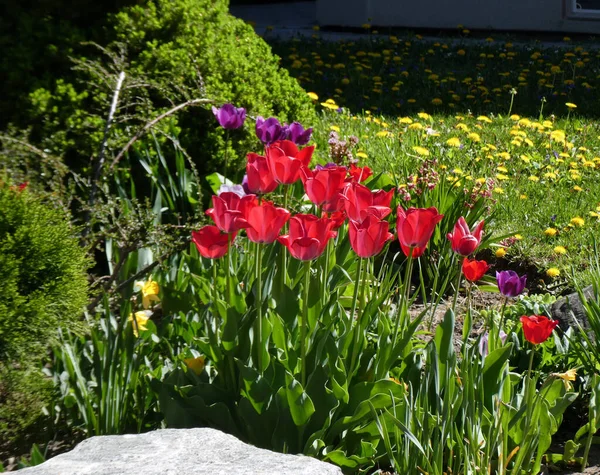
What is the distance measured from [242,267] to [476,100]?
4913 mm

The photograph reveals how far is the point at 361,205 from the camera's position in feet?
7.01

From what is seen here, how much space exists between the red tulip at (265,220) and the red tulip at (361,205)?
0.20 meters

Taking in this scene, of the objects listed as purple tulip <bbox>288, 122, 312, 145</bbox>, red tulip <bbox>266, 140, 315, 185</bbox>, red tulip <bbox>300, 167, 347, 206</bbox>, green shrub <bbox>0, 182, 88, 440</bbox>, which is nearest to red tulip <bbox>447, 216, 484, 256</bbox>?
red tulip <bbox>300, 167, 347, 206</bbox>

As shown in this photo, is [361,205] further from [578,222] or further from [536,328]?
[578,222]

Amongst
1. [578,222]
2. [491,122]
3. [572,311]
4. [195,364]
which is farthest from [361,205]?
[491,122]

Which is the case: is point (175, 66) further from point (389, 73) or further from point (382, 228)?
point (389, 73)

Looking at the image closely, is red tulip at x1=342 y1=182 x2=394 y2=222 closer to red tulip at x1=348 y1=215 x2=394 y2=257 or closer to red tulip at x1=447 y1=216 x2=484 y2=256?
red tulip at x1=348 y1=215 x2=394 y2=257

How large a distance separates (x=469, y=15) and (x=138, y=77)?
801 cm

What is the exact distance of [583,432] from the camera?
246 centimetres

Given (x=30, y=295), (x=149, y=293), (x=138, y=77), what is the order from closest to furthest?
(x=30, y=295)
(x=149, y=293)
(x=138, y=77)

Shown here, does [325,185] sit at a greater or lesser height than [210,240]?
greater

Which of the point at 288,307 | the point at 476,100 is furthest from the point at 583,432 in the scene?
the point at 476,100

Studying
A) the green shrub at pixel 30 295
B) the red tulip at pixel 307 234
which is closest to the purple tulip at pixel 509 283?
the red tulip at pixel 307 234

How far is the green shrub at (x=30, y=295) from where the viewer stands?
7.97 feet
